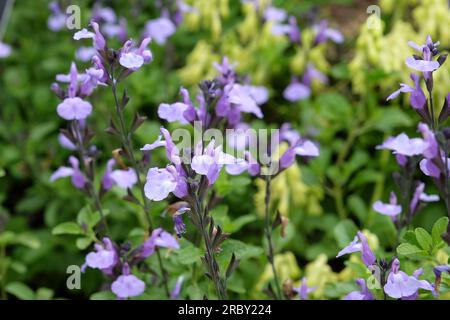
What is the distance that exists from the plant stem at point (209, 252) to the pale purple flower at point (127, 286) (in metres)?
0.22

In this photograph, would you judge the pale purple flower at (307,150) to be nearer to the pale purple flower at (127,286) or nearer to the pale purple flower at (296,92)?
the pale purple flower at (127,286)

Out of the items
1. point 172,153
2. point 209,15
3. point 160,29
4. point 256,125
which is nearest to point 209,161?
point 172,153

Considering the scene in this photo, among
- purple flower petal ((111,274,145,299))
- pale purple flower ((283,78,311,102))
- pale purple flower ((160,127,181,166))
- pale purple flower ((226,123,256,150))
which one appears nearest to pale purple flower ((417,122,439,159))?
pale purple flower ((160,127,181,166))

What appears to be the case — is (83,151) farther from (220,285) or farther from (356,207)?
(356,207)

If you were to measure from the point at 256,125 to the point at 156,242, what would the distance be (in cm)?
110

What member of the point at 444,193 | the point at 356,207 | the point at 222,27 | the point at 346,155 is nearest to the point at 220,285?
the point at 444,193

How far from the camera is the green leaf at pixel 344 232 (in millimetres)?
2016

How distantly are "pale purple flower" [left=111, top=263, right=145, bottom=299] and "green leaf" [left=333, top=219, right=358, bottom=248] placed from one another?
0.60 metres

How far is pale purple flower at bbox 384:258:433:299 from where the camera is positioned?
1.48 m

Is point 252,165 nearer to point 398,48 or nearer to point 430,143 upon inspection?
point 430,143

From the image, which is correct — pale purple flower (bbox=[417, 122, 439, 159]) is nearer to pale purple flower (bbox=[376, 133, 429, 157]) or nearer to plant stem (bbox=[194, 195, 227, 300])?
pale purple flower (bbox=[376, 133, 429, 157])
